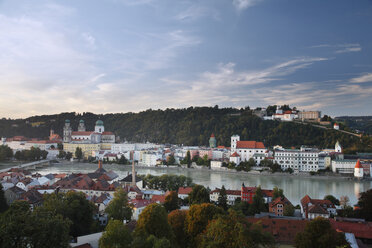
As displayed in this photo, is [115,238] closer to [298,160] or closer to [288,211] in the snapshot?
[288,211]

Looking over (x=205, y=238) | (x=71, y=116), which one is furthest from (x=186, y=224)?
(x=71, y=116)

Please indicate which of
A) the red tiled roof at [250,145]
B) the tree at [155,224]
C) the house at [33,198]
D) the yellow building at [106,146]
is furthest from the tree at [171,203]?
the yellow building at [106,146]

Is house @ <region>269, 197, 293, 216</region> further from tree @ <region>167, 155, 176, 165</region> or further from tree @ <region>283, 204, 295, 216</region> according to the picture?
tree @ <region>167, 155, 176, 165</region>

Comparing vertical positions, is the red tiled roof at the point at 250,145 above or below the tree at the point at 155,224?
above

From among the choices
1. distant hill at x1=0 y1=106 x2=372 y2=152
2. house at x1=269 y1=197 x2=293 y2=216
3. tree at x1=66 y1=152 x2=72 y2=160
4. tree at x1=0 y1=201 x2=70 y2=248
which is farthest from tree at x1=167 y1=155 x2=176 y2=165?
tree at x1=0 y1=201 x2=70 y2=248

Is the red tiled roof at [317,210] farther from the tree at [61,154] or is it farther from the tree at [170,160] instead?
the tree at [61,154]

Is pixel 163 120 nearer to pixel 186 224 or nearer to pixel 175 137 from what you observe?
pixel 175 137

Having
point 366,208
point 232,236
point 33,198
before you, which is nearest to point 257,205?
point 366,208
